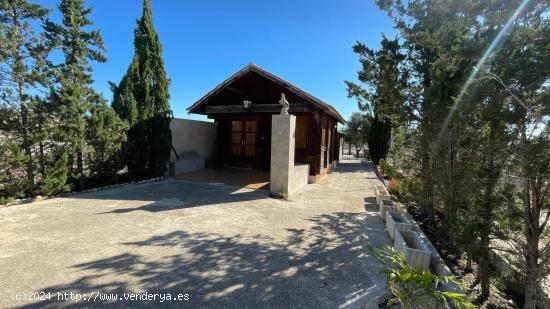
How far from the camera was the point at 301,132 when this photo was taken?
10359 mm

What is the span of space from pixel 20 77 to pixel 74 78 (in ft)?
3.94

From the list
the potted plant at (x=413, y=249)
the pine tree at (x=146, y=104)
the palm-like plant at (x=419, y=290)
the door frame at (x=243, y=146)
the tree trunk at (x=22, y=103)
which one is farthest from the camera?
the door frame at (x=243, y=146)

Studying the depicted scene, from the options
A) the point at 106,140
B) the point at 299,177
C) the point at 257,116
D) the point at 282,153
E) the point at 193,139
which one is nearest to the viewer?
the point at 282,153

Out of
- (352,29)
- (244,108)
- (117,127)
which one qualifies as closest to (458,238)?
(352,29)

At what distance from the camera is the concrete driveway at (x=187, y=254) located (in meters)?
2.58

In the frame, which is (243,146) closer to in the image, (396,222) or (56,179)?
(56,179)

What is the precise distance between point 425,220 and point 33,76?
409 inches

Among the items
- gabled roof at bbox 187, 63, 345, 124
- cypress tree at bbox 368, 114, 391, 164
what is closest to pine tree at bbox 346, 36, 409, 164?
gabled roof at bbox 187, 63, 345, 124

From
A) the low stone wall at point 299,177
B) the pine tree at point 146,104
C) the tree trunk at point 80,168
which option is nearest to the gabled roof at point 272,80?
the pine tree at point 146,104

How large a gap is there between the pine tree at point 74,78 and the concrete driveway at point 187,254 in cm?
161

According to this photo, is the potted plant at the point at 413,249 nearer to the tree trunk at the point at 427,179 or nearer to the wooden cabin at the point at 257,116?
the tree trunk at the point at 427,179

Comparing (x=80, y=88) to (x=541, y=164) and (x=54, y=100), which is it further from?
(x=541, y=164)

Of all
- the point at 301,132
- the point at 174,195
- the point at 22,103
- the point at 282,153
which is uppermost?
the point at 22,103

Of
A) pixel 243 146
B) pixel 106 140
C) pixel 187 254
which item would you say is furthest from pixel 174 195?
pixel 243 146
